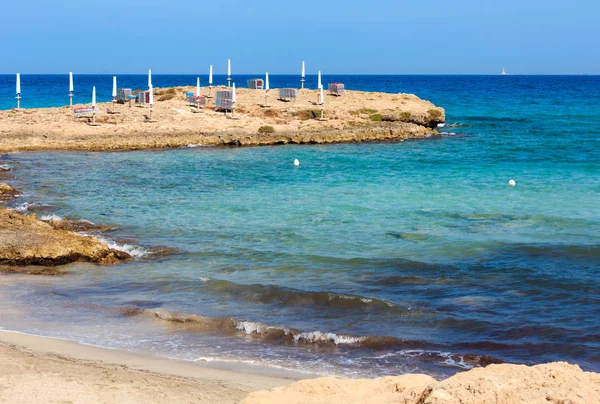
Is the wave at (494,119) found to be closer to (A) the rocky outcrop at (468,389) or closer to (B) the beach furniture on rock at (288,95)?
(B) the beach furniture on rock at (288,95)

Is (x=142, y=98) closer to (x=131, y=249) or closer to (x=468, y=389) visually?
(x=131, y=249)

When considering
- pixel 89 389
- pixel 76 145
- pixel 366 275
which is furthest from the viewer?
pixel 76 145

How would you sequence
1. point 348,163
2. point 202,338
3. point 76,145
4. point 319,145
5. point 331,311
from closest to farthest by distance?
point 202,338
point 331,311
point 348,163
point 76,145
point 319,145

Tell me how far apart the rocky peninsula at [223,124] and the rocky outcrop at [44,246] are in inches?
746

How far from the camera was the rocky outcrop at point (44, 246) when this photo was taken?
44.5 ft

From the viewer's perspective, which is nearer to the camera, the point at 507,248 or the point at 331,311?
the point at 331,311

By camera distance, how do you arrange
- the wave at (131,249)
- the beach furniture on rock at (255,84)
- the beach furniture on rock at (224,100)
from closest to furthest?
the wave at (131,249) → the beach furniture on rock at (224,100) → the beach furniture on rock at (255,84)

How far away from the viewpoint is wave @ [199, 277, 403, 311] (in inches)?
466

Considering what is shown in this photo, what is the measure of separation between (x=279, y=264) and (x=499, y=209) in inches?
314

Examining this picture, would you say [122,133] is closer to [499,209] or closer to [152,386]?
[499,209]

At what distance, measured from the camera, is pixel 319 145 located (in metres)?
36.2

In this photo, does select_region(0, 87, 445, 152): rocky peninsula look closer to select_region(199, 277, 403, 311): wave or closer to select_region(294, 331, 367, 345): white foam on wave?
select_region(199, 277, 403, 311): wave

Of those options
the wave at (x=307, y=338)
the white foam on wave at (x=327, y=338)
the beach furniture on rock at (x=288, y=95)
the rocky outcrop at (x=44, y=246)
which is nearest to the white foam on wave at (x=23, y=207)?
the rocky outcrop at (x=44, y=246)

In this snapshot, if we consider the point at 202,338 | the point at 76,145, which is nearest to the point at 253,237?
the point at 202,338
